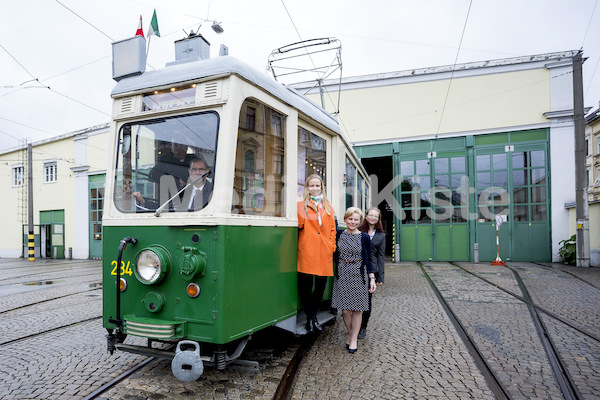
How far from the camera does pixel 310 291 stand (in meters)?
4.23

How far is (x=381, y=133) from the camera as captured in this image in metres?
16.8

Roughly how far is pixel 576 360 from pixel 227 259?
12.3ft

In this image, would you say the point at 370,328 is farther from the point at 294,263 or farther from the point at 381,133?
the point at 381,133

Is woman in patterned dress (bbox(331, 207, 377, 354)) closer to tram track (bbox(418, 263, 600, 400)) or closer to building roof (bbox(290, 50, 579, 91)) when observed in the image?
tram track (bbox(418, 263, 600, 400))

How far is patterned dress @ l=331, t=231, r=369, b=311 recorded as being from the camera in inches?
173

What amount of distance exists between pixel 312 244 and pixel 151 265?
5.30 ft

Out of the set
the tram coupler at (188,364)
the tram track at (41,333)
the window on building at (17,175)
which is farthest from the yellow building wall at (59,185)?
the tram coupler at (188,364)

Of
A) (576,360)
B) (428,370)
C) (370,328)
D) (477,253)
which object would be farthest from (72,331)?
(477,253)

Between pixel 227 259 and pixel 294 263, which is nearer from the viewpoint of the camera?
pixel 227 259

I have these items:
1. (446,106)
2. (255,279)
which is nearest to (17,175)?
(446,106)

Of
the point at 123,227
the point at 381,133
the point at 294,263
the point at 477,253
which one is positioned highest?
the point at 381,133

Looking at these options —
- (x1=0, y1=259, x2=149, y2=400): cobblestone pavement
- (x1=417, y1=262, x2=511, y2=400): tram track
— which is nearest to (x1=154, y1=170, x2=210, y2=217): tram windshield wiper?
(x1=0, y1=259, x2=149, y2=400): cobblestone pavement

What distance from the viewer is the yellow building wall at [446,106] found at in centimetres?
1489

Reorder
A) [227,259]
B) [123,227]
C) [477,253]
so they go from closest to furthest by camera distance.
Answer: [227,259] < [123,227] < [477,253]
